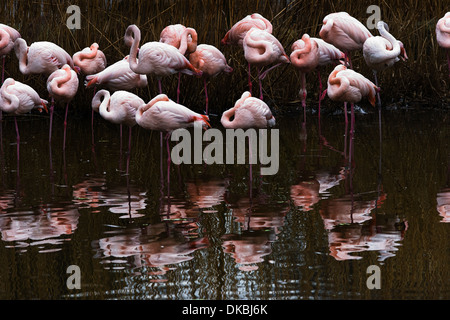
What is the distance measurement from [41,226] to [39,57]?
13.8ft

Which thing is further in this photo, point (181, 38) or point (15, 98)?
point (181, 38)

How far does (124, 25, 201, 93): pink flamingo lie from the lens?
8.25m

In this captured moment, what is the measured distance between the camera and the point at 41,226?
5.34m

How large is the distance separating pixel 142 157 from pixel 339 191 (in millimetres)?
2351

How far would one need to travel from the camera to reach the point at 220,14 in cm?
1064

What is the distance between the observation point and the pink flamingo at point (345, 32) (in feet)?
29.6

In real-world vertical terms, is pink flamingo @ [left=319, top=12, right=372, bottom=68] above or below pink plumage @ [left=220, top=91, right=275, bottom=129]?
above

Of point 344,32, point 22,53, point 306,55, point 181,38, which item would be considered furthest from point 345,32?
point 22,53

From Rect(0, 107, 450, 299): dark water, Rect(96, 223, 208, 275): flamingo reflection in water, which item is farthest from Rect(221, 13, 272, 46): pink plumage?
Rect(96, 223, 208, 275): flamingo reflection in water

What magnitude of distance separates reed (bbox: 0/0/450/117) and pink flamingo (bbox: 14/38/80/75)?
0.90 m

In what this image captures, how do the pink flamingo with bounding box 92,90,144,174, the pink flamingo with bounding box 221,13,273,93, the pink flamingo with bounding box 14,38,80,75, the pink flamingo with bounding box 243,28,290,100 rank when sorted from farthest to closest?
the pink flamingo with bounding box 221,13,273,93
the pink flamingo with bounding box 14,38,80,75
the pink flamingo with bounding box 243,28,290,100
the pink flamingo with bounding box 92,90,144,174

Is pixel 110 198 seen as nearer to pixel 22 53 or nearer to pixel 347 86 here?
pixel 347 86

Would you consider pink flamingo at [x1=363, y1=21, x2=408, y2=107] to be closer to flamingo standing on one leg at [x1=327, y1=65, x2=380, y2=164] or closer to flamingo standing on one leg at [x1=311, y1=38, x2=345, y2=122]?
flamingo standing on one leg at [x1=327, y1=65, x2=380, y2=164]

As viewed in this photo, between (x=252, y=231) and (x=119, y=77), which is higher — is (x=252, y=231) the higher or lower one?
the lower one
